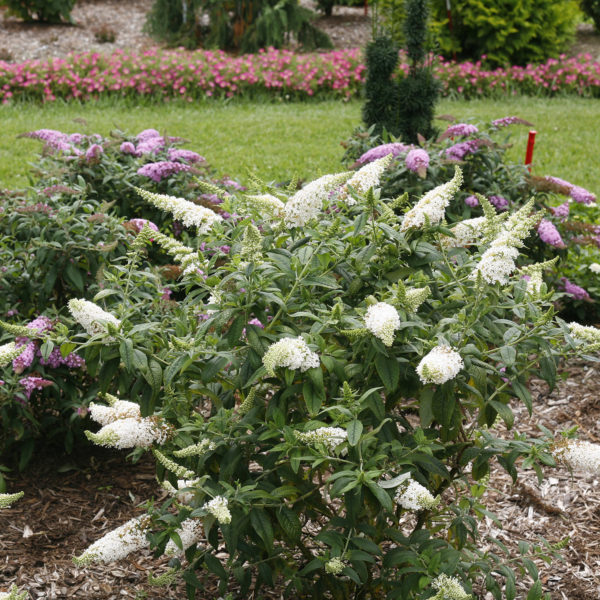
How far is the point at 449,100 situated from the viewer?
35.4 ft

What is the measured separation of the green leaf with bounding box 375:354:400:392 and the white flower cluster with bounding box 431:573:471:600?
18.5 inches

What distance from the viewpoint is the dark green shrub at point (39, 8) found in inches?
514

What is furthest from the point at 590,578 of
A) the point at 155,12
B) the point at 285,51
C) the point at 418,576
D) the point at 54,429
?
the point at 155,12

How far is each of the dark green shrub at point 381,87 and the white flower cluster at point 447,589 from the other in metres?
5.47

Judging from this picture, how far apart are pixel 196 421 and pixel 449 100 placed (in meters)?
9.44

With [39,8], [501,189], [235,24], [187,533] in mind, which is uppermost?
[39,8]

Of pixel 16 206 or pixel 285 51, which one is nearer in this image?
pixel 16 206

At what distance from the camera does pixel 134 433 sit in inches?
81.1

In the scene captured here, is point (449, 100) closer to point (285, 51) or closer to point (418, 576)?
point (285, 51)

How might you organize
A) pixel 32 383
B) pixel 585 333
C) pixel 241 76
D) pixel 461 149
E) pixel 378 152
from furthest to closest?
1. pixel 241 76
2. pixel 461 149
3. pixel 378 152
4. pixel 32 383
5. pixel 585 333

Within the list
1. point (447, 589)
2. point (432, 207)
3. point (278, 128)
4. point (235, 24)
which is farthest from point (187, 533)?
point (235, 24)

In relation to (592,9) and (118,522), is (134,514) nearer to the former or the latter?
(118,522)

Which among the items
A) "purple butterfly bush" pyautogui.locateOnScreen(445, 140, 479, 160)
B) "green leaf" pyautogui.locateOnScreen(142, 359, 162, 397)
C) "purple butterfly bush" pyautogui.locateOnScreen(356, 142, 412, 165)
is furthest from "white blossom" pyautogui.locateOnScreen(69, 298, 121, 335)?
"purple butterfly bush" pyautogui.locateOnScreen(445, 140, 479, 160)

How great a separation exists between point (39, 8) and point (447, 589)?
43.7 ft
